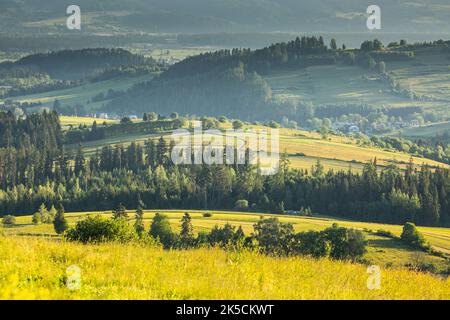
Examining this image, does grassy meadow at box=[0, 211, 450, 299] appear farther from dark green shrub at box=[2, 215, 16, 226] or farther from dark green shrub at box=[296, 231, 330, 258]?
dark green shrub at box=[2, 215, 16, 226]

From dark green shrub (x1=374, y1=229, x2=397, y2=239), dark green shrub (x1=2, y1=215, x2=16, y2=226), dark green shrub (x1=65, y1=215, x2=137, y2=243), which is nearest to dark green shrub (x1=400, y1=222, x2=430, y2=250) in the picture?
dark green shrub (x1=374, y1=229, x2=397, y2=239)

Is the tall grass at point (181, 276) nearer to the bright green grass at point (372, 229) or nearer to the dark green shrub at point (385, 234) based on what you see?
the bright green grass at point (372, 229)

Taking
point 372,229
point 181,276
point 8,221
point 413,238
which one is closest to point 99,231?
point 181,276

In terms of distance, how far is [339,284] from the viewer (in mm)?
24719

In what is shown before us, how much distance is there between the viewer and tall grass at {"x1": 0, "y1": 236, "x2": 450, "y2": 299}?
2086 cm

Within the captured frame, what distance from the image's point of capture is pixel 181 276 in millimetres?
23859

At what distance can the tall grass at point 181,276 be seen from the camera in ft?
68.4

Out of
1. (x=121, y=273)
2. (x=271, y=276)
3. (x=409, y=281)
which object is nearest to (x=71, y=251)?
(x=121, y=273)

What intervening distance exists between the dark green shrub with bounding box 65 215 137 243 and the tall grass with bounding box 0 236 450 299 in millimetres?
3208

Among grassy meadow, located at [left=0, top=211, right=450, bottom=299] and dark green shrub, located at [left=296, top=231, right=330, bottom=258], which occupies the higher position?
grassy meadow, located at [left=0, top=211, right=450, bottom=299]

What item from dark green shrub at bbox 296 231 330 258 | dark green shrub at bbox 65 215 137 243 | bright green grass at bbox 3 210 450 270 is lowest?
bright green grass at bbox 3 210 450 270

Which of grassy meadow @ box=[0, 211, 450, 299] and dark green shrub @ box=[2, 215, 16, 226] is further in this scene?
dark green shrub @ box=[2, 215, 16, 226]

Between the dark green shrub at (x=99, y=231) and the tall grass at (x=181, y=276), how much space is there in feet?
10.5
